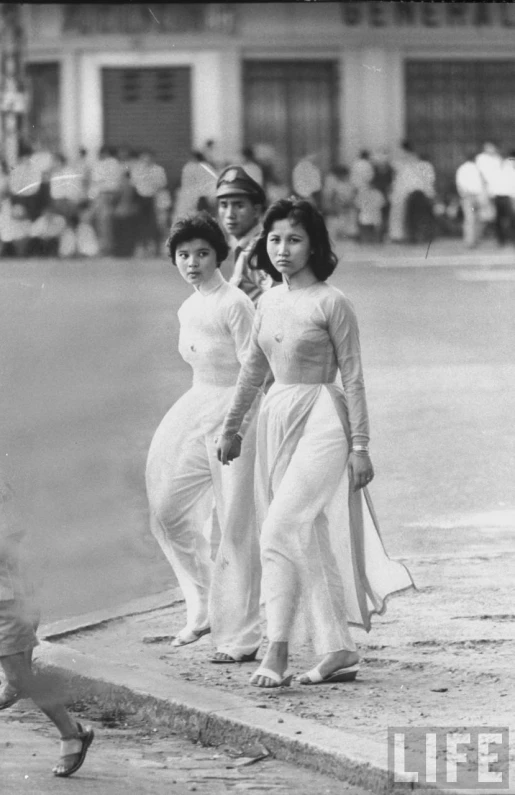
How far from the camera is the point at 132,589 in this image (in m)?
7.48

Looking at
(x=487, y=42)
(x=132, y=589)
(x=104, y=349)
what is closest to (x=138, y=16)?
(x=487, y=42)

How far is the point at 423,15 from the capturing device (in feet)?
120

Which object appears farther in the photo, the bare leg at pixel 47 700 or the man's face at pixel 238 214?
the man's face at pixel 238 214

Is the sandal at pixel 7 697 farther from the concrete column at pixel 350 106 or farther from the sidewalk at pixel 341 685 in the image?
the concrete column at pixel 350 106

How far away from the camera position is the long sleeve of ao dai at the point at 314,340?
226 inches

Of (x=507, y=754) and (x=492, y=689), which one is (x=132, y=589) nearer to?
(x=492, y=689)

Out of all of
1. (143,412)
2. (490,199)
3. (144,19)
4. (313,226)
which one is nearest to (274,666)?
(313,226)

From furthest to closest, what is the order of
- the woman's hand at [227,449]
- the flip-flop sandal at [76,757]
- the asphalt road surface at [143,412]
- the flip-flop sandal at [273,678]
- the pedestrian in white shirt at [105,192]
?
the pedestrian in white shirt at [105,192], the asphalt road surface at [143,412], the woman's hand at [227,449], the flip-flop sandal at [273,678], the flip-flop sandal at [76,757]

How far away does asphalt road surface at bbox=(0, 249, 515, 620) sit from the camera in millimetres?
7988

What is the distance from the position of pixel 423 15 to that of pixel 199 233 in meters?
31.3

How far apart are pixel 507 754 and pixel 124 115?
29200 mm

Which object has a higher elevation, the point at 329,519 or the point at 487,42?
the point at 487,42

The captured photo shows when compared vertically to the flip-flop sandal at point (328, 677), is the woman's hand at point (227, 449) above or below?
above

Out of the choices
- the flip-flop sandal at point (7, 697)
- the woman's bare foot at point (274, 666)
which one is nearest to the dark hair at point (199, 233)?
the woman's bare foot at point (274, 666)
